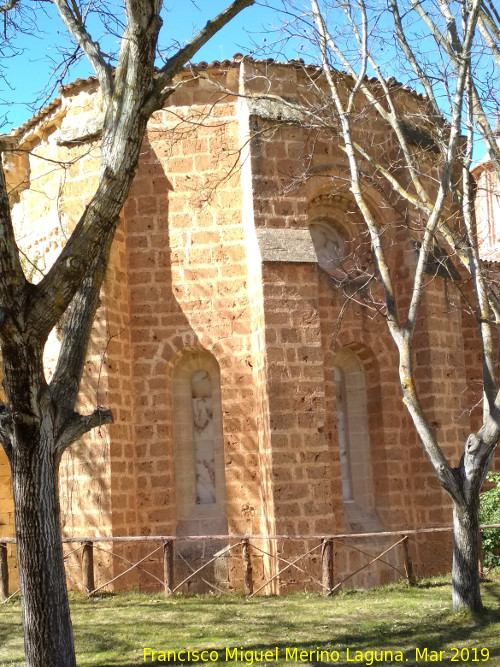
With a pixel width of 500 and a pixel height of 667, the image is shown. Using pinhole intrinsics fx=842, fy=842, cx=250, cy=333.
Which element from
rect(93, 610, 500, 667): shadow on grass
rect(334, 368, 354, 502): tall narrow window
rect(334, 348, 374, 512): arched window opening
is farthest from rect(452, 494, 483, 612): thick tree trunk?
rect(334, 368, 354, 502): tall narrow window

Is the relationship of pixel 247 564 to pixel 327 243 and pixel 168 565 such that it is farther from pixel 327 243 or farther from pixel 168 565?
pixel 327 243

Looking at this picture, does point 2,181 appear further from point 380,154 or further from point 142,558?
point 380,154

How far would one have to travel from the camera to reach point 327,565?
979 centimetres

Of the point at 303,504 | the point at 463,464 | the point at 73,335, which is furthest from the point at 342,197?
the point at 73,335

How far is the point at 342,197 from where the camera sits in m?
12.4

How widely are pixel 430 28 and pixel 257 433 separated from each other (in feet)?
17.6

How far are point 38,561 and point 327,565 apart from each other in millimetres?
4581

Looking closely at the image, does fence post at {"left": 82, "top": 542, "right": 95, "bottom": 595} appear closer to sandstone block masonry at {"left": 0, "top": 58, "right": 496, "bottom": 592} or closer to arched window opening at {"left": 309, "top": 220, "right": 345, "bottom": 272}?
sandstone block masonry at {"left": 0, "top": 58, "right": 496, "bottom": 592}

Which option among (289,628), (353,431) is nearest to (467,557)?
(289,628)

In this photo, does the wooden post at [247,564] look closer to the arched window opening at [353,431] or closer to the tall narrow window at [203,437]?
the tall narrow window at [203,437]

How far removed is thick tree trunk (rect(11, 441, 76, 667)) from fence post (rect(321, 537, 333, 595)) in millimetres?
4232

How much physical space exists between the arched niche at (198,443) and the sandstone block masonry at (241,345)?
0.08 feet

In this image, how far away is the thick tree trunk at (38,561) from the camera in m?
6.04

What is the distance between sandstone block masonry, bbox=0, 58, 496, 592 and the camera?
35.3 feet
